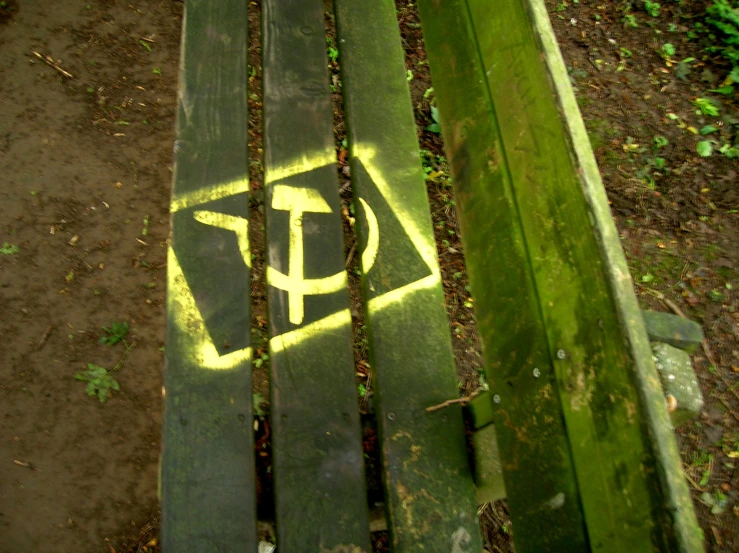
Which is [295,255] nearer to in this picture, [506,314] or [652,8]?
[506,314]

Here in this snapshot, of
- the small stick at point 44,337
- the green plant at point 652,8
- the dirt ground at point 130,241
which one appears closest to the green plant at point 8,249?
the dirt ground at point 130,241

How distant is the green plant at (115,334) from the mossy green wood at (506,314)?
1.65 metres

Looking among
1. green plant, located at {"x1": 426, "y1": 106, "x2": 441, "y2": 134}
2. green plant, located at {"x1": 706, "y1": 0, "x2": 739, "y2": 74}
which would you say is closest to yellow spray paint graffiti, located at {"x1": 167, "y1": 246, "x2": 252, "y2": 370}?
green plant, located at {"x1": 426, "y1": 106, "x2": 441, "y2": 134}

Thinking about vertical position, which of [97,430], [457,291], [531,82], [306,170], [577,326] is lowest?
[97,430]

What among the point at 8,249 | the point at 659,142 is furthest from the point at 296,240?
the point at 659,142

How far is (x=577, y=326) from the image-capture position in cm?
115

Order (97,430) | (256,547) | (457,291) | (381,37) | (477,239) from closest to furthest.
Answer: (256,547) < (477,239) < (381,37) < (97,430) < (457,291)

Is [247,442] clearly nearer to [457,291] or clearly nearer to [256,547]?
[256,547]

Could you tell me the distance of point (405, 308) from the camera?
166cm

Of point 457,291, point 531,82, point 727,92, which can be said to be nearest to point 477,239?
point 531,82

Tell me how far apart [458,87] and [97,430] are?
1930 mm

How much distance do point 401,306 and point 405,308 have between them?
13mm

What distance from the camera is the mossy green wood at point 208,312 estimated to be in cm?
139

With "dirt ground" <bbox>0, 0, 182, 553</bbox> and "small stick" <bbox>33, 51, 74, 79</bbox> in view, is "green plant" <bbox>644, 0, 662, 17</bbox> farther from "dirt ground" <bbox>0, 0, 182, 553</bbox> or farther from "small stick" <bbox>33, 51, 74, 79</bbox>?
"small stick" <bbox>33, 51, 74, 79</bbox>
